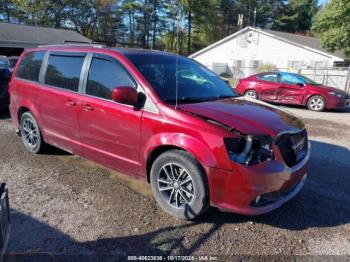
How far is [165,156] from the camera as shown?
3.66 meters

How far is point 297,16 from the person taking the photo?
56.8 meters

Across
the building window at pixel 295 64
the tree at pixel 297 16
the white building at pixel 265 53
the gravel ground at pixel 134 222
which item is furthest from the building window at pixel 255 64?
the gravel ground at pixel 134 222

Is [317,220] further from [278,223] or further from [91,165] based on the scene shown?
[91,165]

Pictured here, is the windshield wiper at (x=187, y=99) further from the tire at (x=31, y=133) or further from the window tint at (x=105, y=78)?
the tire at (x=31, y=133)

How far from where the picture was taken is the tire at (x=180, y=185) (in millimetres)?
3439

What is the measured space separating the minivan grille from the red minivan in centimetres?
1

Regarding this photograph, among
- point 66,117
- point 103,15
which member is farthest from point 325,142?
point 103,15

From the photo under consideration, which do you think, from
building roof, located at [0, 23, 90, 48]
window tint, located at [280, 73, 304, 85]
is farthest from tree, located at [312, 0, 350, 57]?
building roof, located at [0, 23, 90, 48]

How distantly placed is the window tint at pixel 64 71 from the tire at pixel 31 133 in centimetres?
84

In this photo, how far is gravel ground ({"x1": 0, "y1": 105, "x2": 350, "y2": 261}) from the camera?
10.5 ft

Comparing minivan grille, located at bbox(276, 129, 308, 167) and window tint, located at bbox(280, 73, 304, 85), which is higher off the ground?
window tint, located at bbox(280, 73, 304, 85)

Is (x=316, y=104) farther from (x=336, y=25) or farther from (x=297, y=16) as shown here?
→ (x=297, y=16)

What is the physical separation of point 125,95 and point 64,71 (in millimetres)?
1645

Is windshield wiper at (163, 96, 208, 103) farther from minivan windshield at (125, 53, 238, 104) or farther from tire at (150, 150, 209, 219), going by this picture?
tire at (150, 150, 209, 219)
